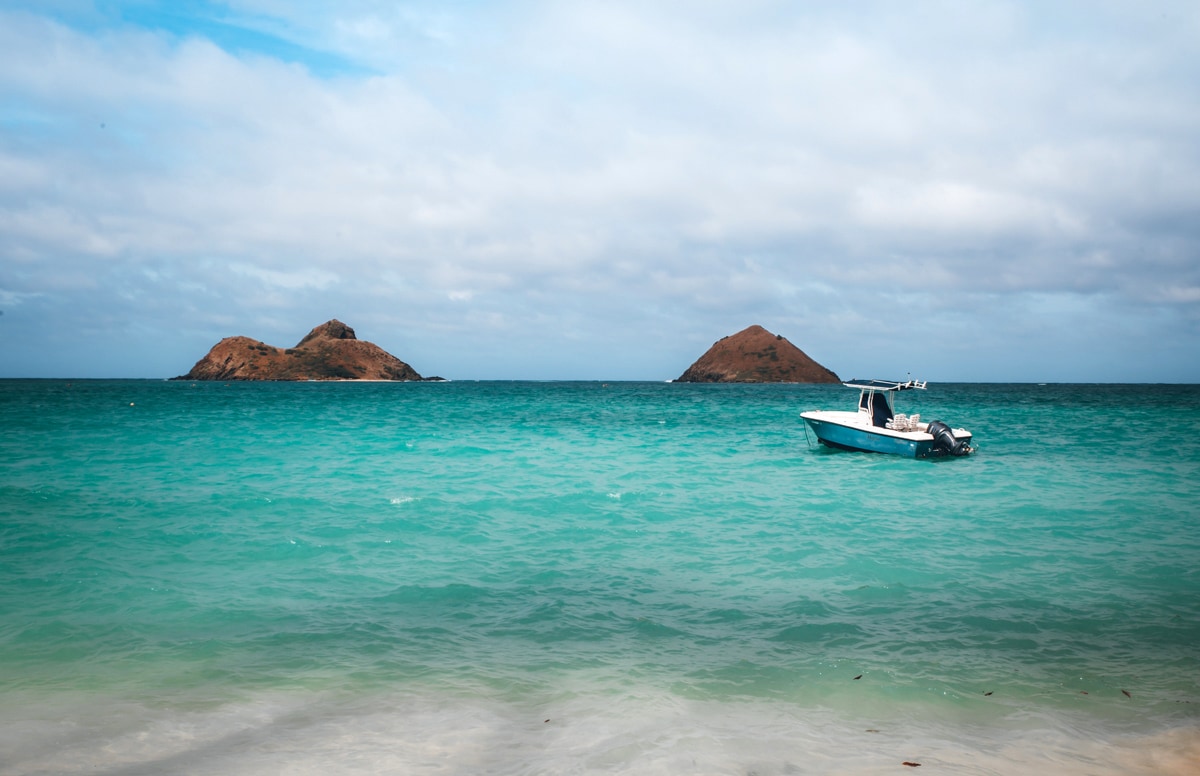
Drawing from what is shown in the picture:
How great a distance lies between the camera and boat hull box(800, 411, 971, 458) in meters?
32.9

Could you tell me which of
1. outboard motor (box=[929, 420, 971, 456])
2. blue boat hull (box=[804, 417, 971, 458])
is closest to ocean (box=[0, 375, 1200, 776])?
blue boat hull (box=[804, 417, 971, 458])

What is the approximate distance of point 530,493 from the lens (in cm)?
2291

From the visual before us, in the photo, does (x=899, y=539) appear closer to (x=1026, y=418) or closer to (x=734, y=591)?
Result: (x=734, y=591)

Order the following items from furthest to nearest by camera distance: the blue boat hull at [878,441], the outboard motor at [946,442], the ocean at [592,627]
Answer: the outboard motor at [946,442], the blue boat hull at [878,441], the ocean at [592,627]

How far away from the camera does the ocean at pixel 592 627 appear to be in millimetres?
6746

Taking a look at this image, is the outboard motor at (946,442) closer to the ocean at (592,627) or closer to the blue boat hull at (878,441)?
the blue boat hull at (878,441)

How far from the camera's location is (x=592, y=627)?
10352 millimetres

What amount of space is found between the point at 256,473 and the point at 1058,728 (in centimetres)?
2638

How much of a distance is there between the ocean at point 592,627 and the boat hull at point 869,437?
308 inches

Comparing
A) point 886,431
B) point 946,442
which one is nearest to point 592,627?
point 886,431

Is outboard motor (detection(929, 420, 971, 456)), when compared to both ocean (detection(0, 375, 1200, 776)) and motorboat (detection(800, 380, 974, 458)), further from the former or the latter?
ocean (detection(0, 375, 1200, 776))

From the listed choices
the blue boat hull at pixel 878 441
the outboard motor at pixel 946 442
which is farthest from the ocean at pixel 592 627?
the outboard motor at pixel 946 442

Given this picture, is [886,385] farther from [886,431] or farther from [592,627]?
[592,627]

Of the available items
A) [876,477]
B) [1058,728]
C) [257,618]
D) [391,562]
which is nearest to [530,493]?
[391,562]
